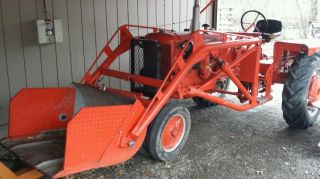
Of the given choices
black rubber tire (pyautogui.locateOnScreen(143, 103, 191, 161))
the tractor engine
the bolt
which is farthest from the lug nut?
the tractor engine

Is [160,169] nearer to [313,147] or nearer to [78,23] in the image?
[313,147]

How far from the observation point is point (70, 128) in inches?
88.4

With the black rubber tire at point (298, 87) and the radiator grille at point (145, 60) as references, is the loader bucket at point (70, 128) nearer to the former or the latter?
the radiator grille at point (145, 60)

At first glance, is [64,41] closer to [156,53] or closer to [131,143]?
[156,53]

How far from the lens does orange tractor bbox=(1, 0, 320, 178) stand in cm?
241

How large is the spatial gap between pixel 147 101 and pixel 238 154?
1052mm

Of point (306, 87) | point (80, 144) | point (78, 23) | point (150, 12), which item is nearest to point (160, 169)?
point (80, 144)

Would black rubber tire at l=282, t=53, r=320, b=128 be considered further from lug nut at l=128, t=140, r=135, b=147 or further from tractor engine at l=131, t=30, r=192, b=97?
A: lug nut at l=128, t=140, r=135, b=147

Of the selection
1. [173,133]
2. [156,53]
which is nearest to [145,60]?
[156,53]

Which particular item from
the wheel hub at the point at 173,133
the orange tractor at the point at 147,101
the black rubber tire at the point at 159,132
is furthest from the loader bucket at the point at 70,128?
the wheel hub at the point at 173,133

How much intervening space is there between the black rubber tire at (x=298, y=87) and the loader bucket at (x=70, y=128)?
5.57 ft

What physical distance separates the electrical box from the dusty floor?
1635 millimetres

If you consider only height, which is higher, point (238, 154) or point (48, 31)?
point (48, 31)

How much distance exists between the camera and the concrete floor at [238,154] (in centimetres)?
292
